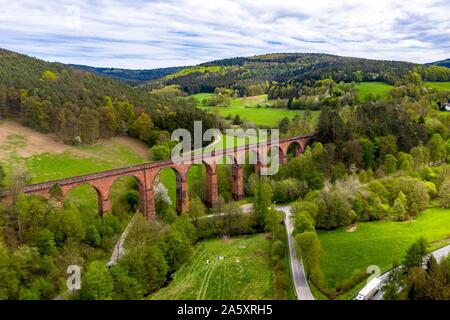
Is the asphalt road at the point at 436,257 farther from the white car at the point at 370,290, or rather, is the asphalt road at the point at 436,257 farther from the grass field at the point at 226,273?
the grass field at the point at 226,273

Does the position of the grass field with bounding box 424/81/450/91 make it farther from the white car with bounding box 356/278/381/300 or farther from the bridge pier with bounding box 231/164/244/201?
the white car with bounding box 356/278/381/300

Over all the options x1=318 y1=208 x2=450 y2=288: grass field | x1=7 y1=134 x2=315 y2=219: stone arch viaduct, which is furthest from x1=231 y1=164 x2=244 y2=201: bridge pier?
x1=318 y1=208 x2=450 y2=288: grass field

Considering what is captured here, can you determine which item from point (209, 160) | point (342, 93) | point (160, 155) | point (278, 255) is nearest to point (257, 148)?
point (209, 160)

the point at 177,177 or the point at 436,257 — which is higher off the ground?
the point at 177,177

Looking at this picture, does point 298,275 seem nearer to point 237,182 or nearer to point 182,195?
point 182,195

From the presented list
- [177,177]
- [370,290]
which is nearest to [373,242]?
[370,290]
